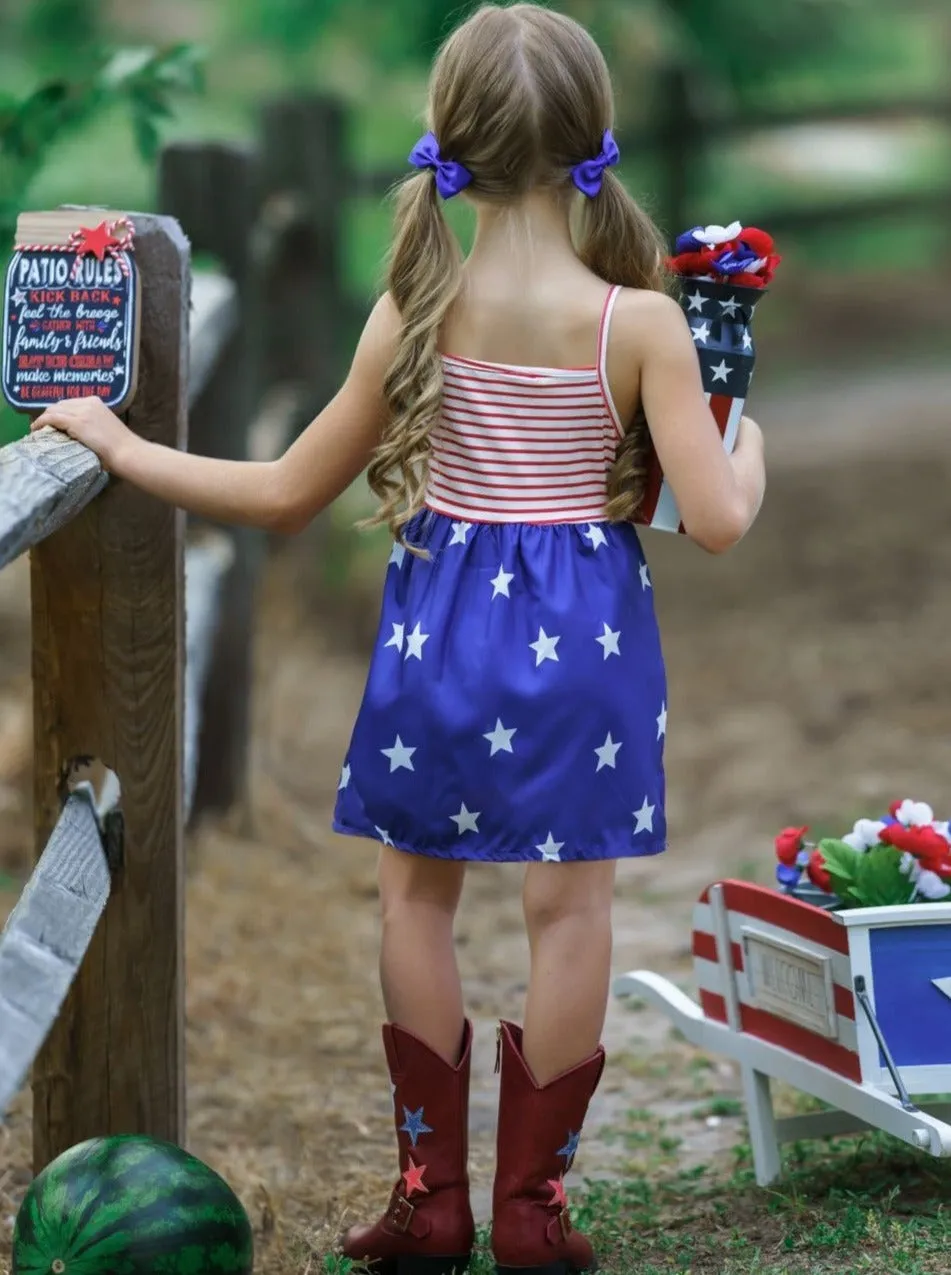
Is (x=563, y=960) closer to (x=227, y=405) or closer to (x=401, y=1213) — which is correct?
(x=401, y=1213)

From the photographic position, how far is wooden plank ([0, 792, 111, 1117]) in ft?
6.41

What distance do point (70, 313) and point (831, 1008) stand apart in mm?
1397

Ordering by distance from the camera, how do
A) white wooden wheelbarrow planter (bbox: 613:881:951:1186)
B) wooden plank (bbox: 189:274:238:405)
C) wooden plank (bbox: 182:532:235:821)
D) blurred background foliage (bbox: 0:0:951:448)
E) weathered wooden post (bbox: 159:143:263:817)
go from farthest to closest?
blurred background foliage (bbox: 0:0:951:448)
weathered wooden post (bbox: 159:143:263:817)
wooden plank (bbox: 189:274:238:405)
wooden plank (bbox: 182:532:235:821)
white wooden wheelbarrow planter (bbox: 613:881:951:1186)

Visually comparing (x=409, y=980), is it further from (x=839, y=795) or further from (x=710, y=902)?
(x=839, y=795)

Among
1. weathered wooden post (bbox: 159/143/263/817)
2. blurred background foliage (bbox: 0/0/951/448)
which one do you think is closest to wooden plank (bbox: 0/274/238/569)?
weathered wooden post (bbox: 159/143/263/817)

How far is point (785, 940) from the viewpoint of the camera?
280 centimetres

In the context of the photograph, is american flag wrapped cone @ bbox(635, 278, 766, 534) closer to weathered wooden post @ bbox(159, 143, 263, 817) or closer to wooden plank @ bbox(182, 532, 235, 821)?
wooden plank @ bbox(182, 532, 235, 821)

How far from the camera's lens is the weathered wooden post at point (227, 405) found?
4844 millimetres

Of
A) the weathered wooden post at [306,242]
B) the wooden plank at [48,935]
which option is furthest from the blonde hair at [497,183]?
the weathered wooden post at [306,242]

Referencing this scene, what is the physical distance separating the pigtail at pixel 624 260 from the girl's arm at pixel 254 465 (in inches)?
11.1

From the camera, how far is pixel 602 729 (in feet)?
8.05

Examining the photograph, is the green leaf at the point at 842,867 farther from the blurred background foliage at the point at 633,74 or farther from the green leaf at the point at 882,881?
the blurred background foliage at the point at 633,74

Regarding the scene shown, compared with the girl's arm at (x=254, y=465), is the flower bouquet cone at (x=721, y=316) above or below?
above

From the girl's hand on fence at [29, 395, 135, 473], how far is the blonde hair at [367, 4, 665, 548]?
341 millimetres
